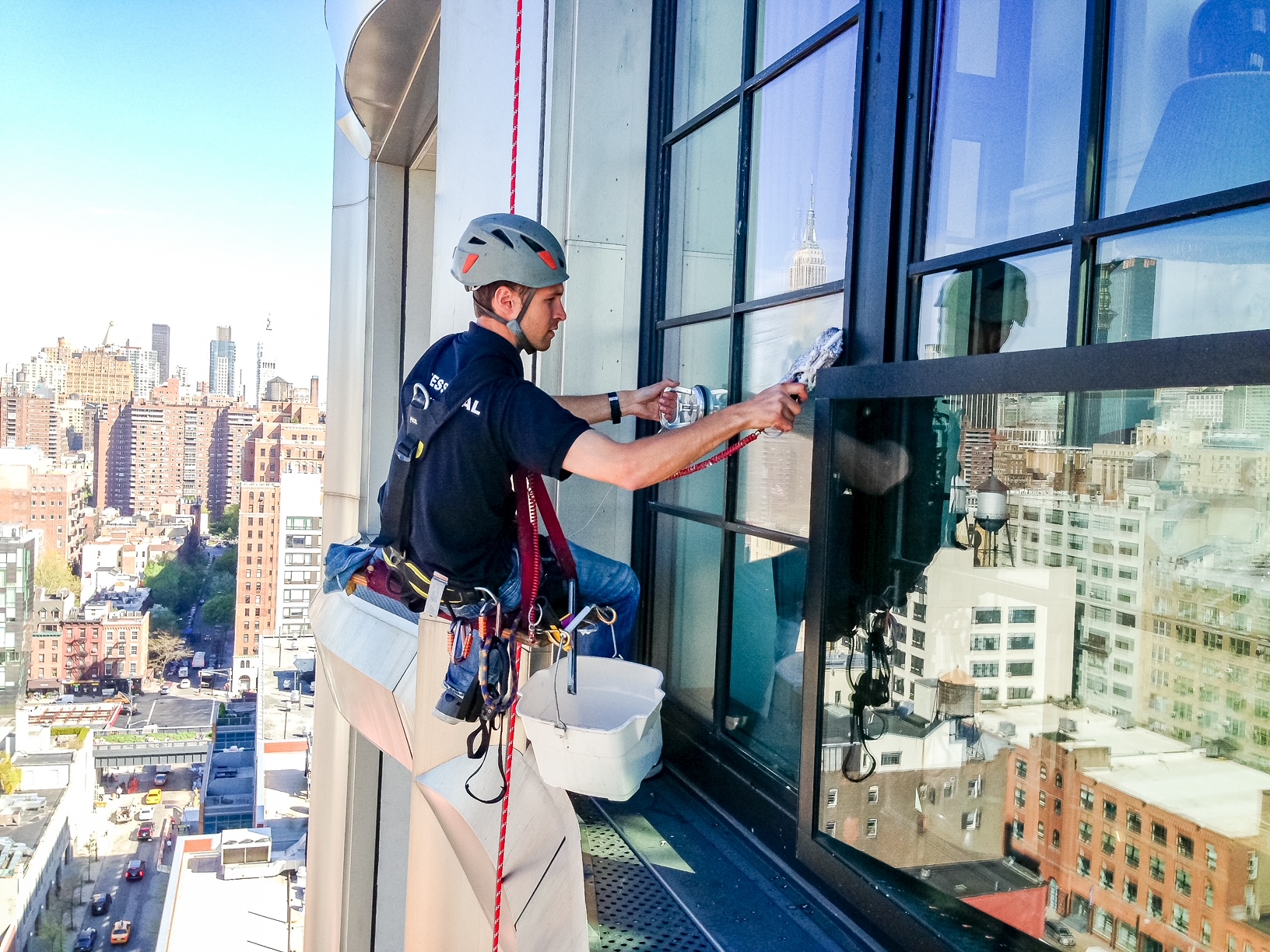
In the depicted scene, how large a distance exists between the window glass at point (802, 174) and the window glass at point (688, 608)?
82 centimetres

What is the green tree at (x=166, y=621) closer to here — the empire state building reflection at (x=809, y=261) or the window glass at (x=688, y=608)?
the window glass at (x=688, y=608)

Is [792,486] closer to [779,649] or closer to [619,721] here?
[779,649]

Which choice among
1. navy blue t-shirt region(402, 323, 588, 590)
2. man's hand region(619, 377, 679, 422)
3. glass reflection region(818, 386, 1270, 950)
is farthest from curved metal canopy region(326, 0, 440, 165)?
glass reflection region(818, 386, 1270, 950)

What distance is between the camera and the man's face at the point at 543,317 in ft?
7.50

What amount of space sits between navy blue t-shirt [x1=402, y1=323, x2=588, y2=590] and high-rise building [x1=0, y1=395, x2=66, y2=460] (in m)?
24.8

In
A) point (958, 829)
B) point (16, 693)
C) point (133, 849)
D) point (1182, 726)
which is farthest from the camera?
point (133, 849)

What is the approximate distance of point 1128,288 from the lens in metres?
1.34

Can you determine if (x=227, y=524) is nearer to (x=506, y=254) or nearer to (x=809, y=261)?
(x=506, y=254)

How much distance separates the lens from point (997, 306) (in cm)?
161

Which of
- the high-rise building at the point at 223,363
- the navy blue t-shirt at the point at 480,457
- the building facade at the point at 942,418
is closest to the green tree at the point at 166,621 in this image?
the high-rise building at the point at 223,363

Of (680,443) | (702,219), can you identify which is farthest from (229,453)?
(680,443)

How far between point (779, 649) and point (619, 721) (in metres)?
0.46

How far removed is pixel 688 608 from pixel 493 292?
127 centimetres

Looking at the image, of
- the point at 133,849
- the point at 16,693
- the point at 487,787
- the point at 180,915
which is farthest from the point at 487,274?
the point at 133,849
